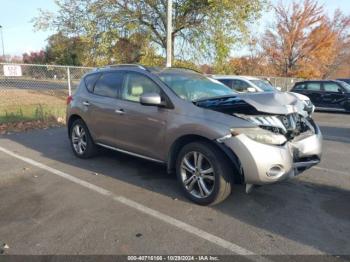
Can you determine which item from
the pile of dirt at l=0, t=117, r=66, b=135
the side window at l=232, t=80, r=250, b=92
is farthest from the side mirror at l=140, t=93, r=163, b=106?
the side window at l=232, t=80, r=250, b=92

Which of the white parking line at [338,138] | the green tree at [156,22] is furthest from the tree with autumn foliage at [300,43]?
the white parking line at [338,138]

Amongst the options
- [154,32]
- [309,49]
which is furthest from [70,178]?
[309,49]

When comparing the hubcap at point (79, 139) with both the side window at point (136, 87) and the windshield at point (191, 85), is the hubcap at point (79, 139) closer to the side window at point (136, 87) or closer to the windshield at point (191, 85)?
the side window at point (136, 87)

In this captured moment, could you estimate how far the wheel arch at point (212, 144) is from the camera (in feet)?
12.6

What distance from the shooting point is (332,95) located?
15.4m

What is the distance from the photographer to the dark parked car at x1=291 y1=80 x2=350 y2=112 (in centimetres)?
1497

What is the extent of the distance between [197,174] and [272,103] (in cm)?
123

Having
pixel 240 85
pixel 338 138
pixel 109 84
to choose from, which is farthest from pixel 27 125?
pixel 338 138

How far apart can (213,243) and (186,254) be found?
Result: 1.08 feet

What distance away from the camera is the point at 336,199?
4.32m

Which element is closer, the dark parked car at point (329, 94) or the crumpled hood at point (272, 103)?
the crumpled hood at point (272, 103)

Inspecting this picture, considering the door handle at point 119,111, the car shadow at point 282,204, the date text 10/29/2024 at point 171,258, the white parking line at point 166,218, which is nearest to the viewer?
the date text 10/29/2024 at point 171,258

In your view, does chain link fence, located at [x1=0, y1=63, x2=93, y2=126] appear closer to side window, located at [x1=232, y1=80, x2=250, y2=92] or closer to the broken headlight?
side window, located at [x1=232, y1=80, x2=250, y2=92]

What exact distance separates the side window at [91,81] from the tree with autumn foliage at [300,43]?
29405 mm
